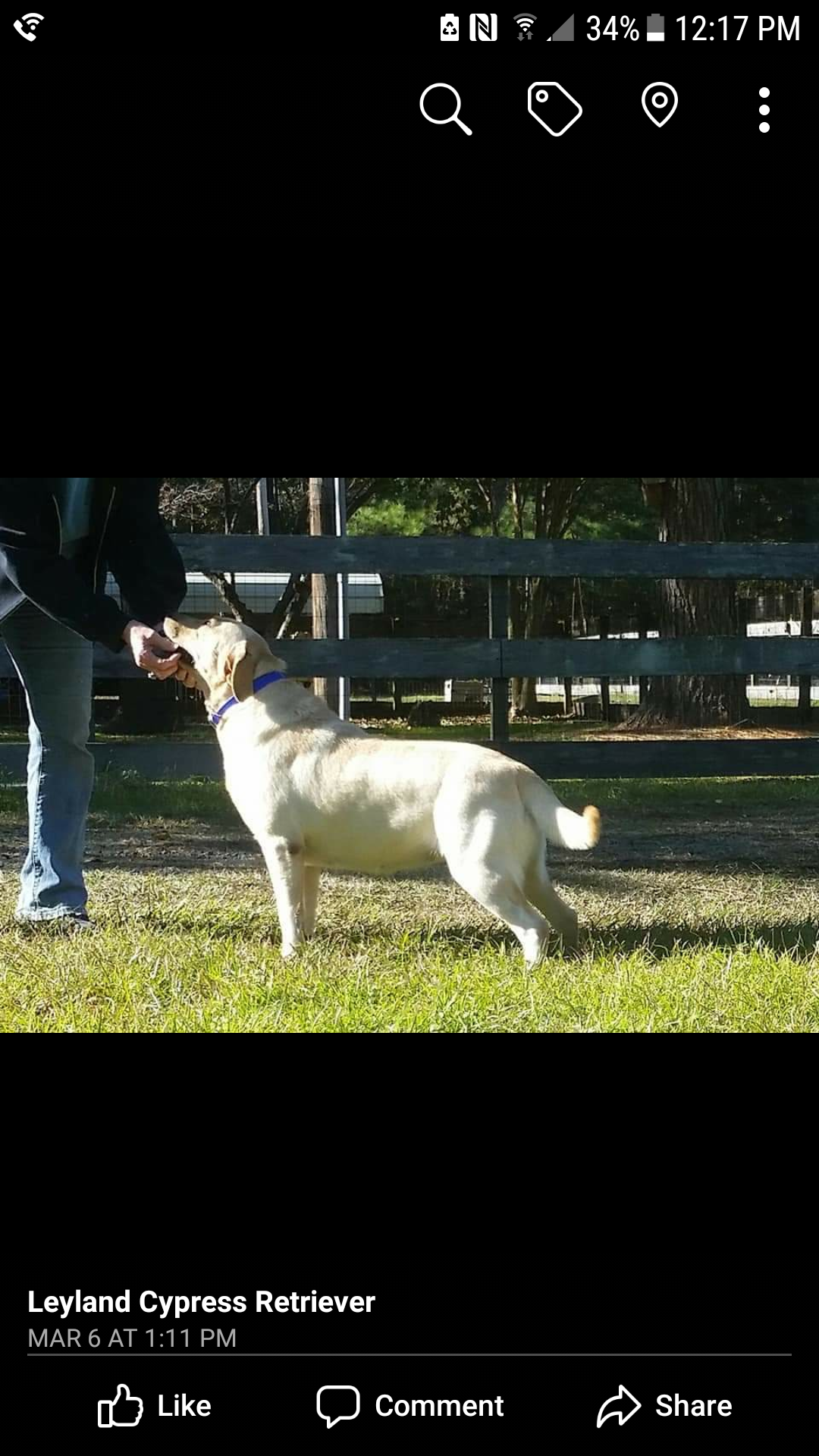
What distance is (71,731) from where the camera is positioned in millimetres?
3291

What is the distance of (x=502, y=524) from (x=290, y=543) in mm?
6791

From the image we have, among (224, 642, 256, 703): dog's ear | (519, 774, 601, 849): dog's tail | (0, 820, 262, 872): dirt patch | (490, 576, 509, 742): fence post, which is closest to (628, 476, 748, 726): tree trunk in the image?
(490, 576, 509, 742): fence post

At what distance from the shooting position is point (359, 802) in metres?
2.99

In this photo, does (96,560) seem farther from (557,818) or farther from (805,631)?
(805,631)

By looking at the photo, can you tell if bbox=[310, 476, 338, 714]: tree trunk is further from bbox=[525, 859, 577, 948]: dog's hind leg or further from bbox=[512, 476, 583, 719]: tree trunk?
bbox=[512, 476, 583, 719]: tree trunk

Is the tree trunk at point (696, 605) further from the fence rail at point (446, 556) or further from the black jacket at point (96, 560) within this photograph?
the black jacket at point (96, 560)

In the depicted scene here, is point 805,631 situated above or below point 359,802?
above

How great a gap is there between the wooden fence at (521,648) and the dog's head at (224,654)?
176cm

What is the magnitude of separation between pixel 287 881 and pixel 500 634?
7.90 feet

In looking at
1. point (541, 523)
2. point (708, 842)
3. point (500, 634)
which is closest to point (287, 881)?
point (708, 842)

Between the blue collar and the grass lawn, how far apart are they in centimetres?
56

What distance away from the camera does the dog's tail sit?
2.87 metres
